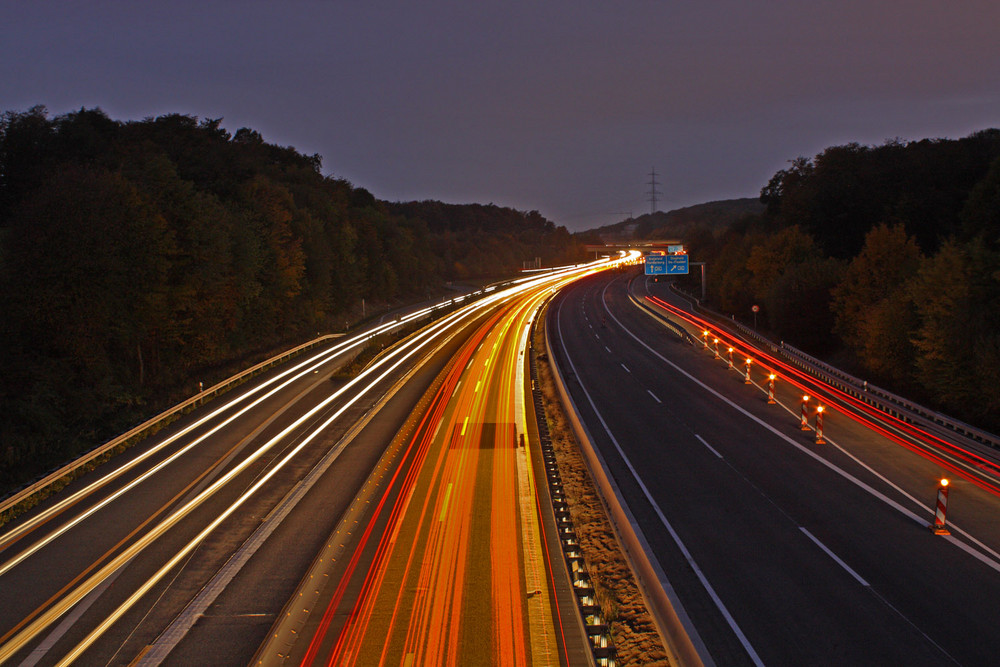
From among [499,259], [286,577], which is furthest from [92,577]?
[499,259]

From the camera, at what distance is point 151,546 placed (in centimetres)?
1314

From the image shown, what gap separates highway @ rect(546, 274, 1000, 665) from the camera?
32.3 feet

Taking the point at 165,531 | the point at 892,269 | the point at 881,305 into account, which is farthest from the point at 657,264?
the point at 165,531

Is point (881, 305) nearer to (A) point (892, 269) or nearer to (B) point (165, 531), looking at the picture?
(A) point (892, 269)

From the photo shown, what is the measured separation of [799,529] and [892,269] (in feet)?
97.7

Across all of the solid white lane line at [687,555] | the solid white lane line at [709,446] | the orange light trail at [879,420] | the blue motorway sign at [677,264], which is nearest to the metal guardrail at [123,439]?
the solid white lane line at [687,555]

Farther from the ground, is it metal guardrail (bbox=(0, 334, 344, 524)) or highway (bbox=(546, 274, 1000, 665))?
metal guardrail (bbox=(0, 334, 344, 524))

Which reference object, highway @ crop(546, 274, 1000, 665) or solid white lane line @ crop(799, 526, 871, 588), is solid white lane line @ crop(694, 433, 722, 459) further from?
solid white lane line @ crop(799, 526, 871, 588)

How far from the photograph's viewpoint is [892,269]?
124 feet

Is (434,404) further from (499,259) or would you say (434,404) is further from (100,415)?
(499,259)

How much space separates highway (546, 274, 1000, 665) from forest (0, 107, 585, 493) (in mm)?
19091

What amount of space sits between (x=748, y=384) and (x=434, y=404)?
1469 centimetres

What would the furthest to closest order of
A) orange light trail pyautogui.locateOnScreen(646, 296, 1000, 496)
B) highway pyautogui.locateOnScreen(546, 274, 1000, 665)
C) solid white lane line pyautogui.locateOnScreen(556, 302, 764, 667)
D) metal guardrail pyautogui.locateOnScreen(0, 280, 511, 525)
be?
orange light trail pyautogui.locateOnScreen(646, 296, 1000, 496), metal guardrail pyautogui.locateOnScreen(0, 280, 511, 525), highway pyautogui.locateOnScreen(546, 274, 1000, 665), solid white lane line pyautogui.locateOnScreen(556, 302, 764, 667)

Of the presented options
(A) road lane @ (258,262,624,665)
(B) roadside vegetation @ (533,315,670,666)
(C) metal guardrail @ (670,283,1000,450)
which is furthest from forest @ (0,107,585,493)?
(C) metal guardrail @ (670,283,1000,450)
